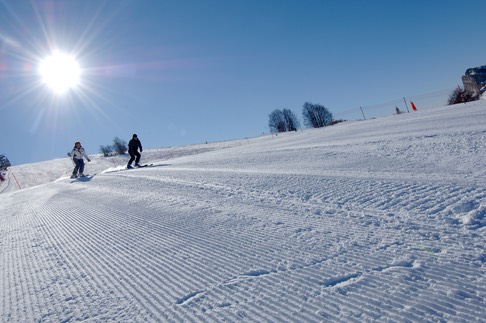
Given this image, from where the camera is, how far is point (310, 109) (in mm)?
75250

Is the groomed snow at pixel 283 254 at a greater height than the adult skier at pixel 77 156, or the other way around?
the adult skier at pixel 77 156

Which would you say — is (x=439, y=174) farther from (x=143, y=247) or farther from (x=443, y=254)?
(x=143, y=247)

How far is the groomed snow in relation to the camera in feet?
5.74

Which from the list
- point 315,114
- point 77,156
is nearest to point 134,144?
point 77,156

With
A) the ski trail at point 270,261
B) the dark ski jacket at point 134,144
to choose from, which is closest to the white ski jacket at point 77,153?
the dark ski jacket at point 134,144

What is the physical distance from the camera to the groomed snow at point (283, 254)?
1.75m

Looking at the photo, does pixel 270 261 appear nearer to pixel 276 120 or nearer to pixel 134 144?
pixel 134 144

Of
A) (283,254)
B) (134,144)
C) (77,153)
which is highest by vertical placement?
(77,153)

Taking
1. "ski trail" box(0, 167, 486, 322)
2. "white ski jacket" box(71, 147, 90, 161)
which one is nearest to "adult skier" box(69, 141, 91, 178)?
"white ski jacket" box(71, 147, 90, 161)

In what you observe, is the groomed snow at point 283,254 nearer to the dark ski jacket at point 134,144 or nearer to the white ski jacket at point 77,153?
the dark ski jacket at point 134,144

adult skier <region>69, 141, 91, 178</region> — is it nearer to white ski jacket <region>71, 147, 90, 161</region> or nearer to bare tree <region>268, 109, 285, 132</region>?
white ski jacket <region>71, 147, 90, 161</region>

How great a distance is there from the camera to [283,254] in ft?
7.88

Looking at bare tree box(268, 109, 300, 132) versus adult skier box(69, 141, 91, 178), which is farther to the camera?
bare tree box(268, 109, 300, 132)

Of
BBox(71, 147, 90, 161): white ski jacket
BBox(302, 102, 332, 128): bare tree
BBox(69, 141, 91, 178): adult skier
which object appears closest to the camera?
BBox(69, 141, 91, 178): adult skier
